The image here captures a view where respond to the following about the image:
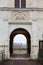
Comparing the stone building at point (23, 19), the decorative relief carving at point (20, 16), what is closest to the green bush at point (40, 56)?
the stone building at point (23, 19)

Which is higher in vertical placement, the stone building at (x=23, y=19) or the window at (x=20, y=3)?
the window at (x=20, y=3)

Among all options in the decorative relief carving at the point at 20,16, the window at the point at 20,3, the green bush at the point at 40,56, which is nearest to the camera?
the green bush at the point at 40,56

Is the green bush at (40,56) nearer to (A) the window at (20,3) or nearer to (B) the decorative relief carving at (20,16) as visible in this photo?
(B) the decorative relief carving at (20,16)

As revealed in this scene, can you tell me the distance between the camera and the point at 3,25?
87.9 feet

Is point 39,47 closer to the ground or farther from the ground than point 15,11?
closer to the ground

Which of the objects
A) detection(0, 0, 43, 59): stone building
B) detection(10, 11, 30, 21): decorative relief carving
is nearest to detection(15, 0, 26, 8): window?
detection(0, 0, 43, 59): stone building

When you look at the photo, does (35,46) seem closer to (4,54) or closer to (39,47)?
(39,47)

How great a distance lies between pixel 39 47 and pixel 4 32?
11.4ft

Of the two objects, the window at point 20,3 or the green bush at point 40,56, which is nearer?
the green bush at point 40,56

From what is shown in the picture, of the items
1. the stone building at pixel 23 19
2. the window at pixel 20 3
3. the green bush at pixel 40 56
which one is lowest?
the green bush at pixel 40 56

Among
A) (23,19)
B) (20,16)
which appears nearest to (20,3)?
(20,16)

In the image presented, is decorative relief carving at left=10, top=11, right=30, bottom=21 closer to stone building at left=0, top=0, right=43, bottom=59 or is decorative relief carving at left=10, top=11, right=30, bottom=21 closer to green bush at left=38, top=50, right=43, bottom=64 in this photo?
stone building at left=0, top=0, right=43, bottom=59

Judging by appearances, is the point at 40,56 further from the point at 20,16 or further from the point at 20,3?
the point at 20,3

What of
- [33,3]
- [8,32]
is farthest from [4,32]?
[33,3]
